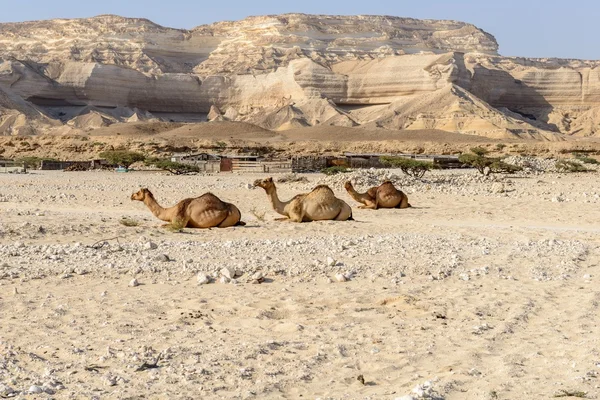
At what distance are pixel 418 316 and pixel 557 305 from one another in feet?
5.00

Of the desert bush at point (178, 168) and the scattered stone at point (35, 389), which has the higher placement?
the scattered stone at point (35, 389)

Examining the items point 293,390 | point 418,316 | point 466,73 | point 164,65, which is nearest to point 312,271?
point 418,316

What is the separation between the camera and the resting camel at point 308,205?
54.3ft

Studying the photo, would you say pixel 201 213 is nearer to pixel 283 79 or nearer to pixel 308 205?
pixel 308 205

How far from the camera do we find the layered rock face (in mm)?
116750

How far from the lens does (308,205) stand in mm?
16578

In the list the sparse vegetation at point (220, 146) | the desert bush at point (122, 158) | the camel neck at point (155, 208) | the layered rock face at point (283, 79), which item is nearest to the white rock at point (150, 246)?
the camel neck at point (155, 208)

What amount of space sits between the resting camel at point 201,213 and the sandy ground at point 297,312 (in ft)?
1.18

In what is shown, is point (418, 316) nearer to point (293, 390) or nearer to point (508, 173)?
point (293, 390)

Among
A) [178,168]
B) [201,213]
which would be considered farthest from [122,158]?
[201,213]

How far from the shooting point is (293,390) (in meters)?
6.27

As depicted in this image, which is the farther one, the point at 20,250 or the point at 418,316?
the point at 20,250

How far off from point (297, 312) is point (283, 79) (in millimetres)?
121417

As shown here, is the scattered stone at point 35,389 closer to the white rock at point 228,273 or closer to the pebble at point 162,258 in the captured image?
the white rock at point 228,273
